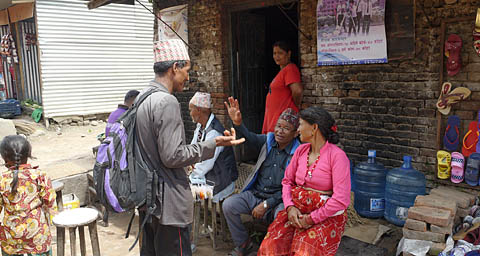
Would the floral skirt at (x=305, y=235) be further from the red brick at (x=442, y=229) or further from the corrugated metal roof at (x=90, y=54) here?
the corrugated metal roof at (x=90, y=54)

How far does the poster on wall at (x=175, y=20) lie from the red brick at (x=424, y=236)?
5.06 m

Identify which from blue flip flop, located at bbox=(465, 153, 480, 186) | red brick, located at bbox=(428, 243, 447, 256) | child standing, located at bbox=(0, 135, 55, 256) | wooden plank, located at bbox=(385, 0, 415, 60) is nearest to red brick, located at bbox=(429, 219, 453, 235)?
red brick, located at bbox=(428, 243, 447, 256)

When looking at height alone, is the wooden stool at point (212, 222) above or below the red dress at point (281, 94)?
below

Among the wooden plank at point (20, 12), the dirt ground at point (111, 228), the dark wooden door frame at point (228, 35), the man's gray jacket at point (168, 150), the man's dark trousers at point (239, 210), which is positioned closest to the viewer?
the man's gray jacket at point (168, 150)

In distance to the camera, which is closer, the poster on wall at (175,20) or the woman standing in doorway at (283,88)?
the woman standing in doorway at (283,88)

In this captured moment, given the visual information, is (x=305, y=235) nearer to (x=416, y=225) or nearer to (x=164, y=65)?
(x=416, y=225)

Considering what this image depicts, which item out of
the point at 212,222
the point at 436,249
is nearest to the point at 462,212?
the point at 436,249

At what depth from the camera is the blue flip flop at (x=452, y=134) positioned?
13.1 feet

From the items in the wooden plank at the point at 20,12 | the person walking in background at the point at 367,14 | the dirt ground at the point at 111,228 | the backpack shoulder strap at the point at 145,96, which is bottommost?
the dirt ground at the point at 111,228

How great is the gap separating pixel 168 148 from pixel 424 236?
7.47 feet

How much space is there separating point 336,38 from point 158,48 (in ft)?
9.73

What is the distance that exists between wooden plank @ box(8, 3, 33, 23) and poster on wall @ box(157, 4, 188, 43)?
6.55 metres

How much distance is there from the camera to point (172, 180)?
2443 millimetres

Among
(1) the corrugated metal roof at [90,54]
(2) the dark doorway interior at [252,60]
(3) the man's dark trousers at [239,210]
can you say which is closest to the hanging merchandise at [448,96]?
(3) the man's dark trousers at [239,210]
